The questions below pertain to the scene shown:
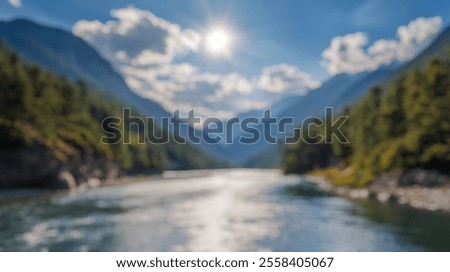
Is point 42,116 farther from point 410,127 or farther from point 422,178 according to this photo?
point 422,178

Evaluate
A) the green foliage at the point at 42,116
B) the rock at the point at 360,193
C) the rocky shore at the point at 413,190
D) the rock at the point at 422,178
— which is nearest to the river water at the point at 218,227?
the rocky shore at the point at 413,190

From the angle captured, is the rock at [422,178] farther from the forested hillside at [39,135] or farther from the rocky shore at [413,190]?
the forested hillside at [39,135]

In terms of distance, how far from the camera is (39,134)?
204 ft

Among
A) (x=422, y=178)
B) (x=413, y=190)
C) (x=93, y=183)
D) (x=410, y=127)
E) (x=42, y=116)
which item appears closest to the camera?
(x=413, y=190)

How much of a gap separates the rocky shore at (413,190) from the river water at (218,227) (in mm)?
2289

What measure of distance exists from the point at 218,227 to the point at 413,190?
25916 mm

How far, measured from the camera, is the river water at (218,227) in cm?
2438

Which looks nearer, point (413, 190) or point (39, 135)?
point (413, 190)

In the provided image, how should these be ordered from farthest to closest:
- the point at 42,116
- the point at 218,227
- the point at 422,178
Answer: the point at 42,116 < the point at 422,178 < the point at 218,227

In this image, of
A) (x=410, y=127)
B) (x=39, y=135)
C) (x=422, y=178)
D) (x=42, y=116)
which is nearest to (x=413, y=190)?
(x=422, y=178)

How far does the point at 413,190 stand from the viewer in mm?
43375

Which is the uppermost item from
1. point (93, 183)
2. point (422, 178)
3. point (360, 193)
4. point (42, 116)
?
point (42, 116)

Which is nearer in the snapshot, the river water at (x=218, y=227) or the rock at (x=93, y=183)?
the river water at (x=218, y=227)
